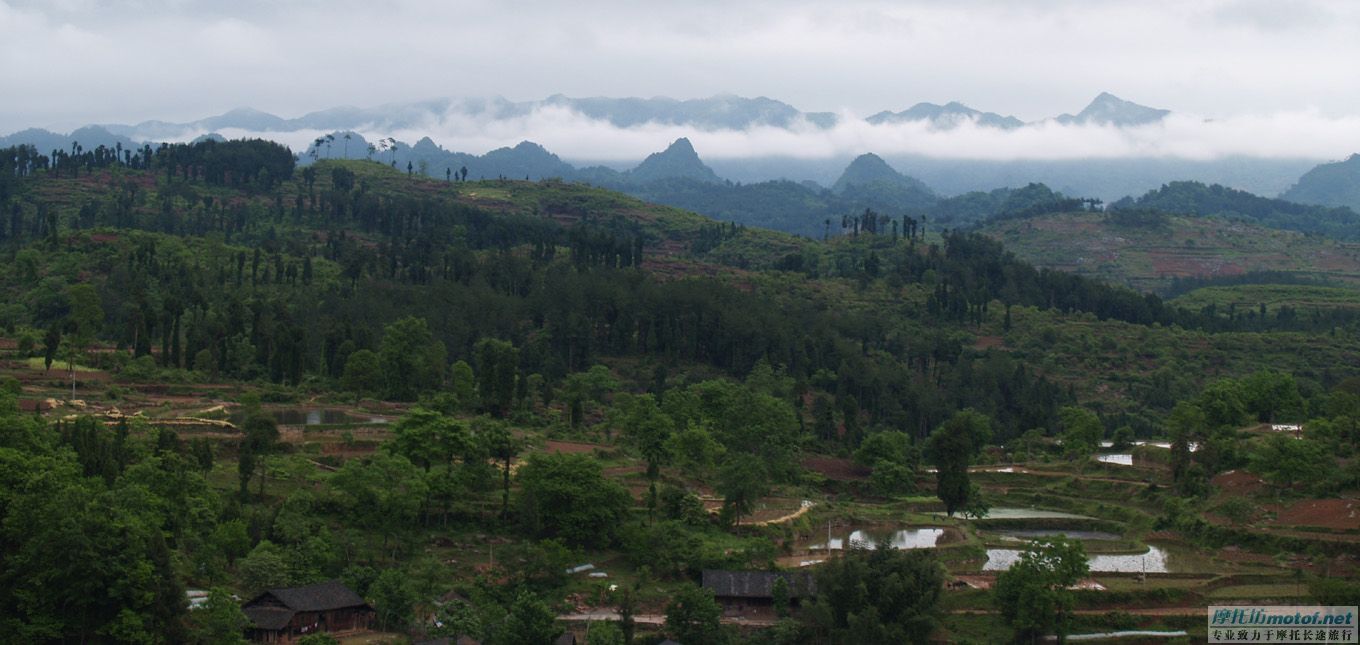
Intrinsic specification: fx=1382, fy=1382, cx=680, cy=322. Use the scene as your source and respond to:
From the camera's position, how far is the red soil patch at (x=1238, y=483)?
56.8 m

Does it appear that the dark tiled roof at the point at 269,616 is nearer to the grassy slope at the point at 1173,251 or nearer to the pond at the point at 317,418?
the pond at the point at 317,418

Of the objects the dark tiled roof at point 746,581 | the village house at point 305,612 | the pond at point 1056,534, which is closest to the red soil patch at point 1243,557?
the pond at point 1056,534

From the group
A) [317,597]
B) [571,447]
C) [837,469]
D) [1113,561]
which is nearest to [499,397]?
[571,447]

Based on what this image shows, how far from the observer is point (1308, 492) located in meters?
54.7

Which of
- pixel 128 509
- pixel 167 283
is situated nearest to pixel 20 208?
pixel 167 283

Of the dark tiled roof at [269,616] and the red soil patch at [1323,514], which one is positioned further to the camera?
the red soil patch at [1323,514]

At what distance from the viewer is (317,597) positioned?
126 feet

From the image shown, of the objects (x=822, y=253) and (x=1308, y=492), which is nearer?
(x=1308, y=492)


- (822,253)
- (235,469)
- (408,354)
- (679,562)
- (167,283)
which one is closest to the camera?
(679,562)

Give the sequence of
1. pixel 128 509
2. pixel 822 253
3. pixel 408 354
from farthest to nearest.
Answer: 1. pixel 822 253
2. pixel 408 354
3. pixel 128 509

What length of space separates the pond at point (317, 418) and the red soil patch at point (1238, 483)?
36135 millimetres

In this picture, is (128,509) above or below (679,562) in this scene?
above

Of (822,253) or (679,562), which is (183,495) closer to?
(679,562)

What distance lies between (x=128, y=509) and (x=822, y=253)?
107 metres
